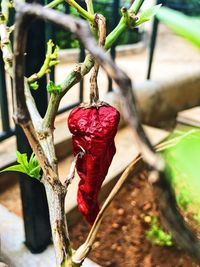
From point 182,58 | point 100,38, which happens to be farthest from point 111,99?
point 182,58

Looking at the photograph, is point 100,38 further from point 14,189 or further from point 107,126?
point 14,189

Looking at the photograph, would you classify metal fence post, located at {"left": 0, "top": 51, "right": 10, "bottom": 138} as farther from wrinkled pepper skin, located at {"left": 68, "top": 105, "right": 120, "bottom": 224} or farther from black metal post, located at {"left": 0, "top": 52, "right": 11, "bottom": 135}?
wrinkled pepper skin, located at {"left": 68, "top": 105, "right": 120, "bottom": 224}

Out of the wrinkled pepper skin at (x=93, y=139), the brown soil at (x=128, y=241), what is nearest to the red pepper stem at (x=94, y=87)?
the wrinkled pepper skin at (x=93, y=139)

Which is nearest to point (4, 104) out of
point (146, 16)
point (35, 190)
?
point (35, 190)

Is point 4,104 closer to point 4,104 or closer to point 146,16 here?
point 4,104

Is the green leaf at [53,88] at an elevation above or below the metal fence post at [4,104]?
above

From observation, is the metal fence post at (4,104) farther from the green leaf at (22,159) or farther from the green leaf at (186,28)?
the green leaf at (186,28)

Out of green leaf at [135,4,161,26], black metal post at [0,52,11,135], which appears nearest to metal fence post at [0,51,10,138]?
black metal post at [0,52,11,135]

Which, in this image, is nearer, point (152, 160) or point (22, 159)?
point (152, 160)
